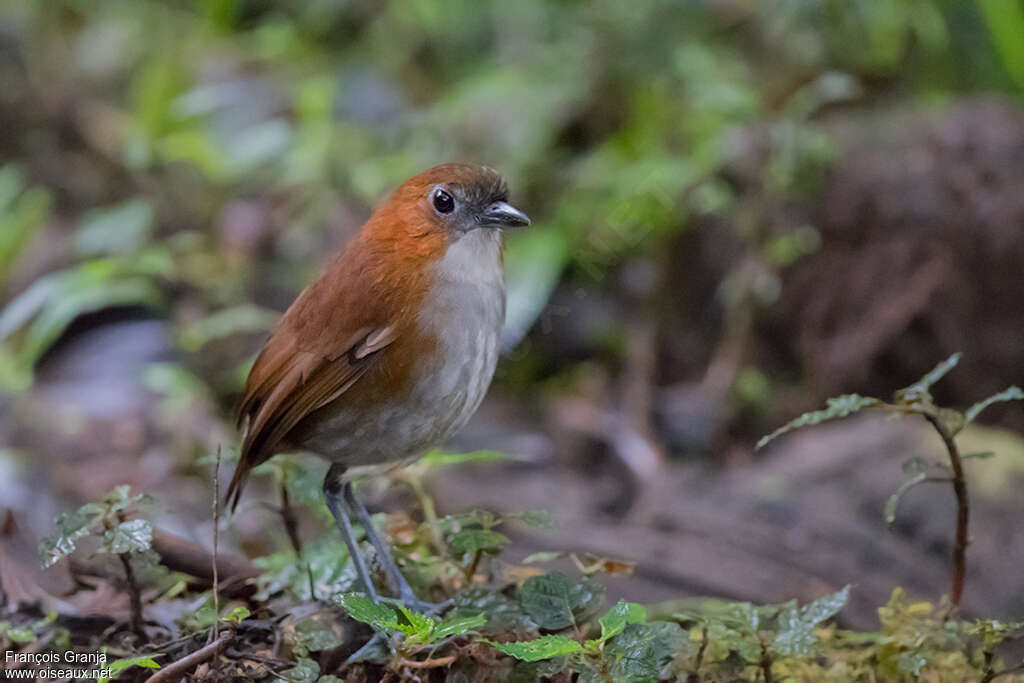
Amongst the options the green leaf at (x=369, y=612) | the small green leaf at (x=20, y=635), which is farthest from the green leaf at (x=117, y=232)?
the green leaf at (x=369, y=612)

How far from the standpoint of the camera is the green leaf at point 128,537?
1.90m

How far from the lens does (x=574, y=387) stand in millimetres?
5492

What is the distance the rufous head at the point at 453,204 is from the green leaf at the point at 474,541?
0.65 metres

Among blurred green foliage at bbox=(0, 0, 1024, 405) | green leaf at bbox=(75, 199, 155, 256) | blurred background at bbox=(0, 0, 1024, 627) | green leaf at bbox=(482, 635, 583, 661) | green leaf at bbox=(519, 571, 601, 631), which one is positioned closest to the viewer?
green leaf at bbox=(482, 635, 583, 661)

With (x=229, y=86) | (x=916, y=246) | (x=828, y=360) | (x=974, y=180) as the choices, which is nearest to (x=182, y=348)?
(x=229, y=86)

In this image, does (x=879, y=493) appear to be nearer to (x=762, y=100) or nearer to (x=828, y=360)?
(x=828, y=360)

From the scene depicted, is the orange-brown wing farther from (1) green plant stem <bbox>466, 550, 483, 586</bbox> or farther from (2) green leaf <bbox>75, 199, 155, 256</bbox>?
(2) green leaf <bbox>75, 199, 155, 256</bbox>

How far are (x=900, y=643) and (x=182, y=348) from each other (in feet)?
13.4

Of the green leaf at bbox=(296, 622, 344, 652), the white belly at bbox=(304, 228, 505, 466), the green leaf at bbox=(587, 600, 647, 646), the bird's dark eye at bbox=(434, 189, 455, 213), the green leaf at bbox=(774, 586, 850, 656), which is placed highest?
the bird's dark eye at bbox=(434, 189, 455, 213)

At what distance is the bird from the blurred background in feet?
4.26

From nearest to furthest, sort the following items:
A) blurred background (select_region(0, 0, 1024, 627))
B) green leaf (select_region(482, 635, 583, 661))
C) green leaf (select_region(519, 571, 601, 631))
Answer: green leaf (select_region(482, 635, 583, 661))
green leaf (select_region(519, 571, 601, 631))
blurred background (select_region(0, 0, 1024, 627))

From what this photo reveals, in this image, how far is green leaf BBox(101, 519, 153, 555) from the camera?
1.90m


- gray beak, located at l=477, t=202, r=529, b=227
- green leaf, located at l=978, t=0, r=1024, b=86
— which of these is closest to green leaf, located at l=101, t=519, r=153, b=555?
gray beak, located at l=477, t=202, r=529, b=227

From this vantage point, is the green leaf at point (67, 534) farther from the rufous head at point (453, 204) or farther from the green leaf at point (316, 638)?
the rufous head at point (453, 204)
